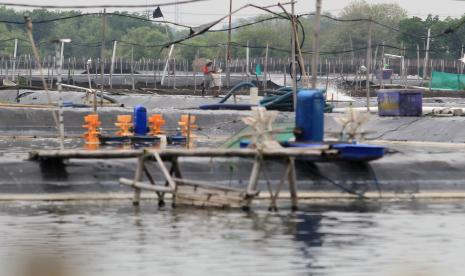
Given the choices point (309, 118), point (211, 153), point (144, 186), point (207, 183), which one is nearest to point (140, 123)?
point (309, 118)

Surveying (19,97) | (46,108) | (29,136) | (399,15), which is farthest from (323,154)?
(399,15)

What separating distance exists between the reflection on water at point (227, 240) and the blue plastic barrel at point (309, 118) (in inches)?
93.6

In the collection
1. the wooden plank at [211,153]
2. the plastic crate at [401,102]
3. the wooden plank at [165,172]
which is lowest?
the wooden plank at [165,172]

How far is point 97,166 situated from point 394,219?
22.9ft

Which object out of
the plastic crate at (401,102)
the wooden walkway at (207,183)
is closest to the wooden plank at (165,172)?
the wooden walkway at (207,183)

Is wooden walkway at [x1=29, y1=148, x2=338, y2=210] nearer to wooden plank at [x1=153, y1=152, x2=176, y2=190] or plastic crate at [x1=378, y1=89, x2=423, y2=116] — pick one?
wooden plank at [x1=153, y1=152, x2=176, y2=190]

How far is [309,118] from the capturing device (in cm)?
2942

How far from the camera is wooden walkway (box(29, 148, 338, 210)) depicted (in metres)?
26.5

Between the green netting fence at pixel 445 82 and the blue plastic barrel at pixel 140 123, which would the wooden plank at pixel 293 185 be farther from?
the green netting fence at pixel 445 82

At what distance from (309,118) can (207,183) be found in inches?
119

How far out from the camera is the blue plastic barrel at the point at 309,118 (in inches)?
1156

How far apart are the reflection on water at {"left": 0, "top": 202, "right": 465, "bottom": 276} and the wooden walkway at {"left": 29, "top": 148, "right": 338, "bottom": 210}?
0.36m

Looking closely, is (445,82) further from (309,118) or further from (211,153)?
(211,153)

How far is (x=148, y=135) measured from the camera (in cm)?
3941
